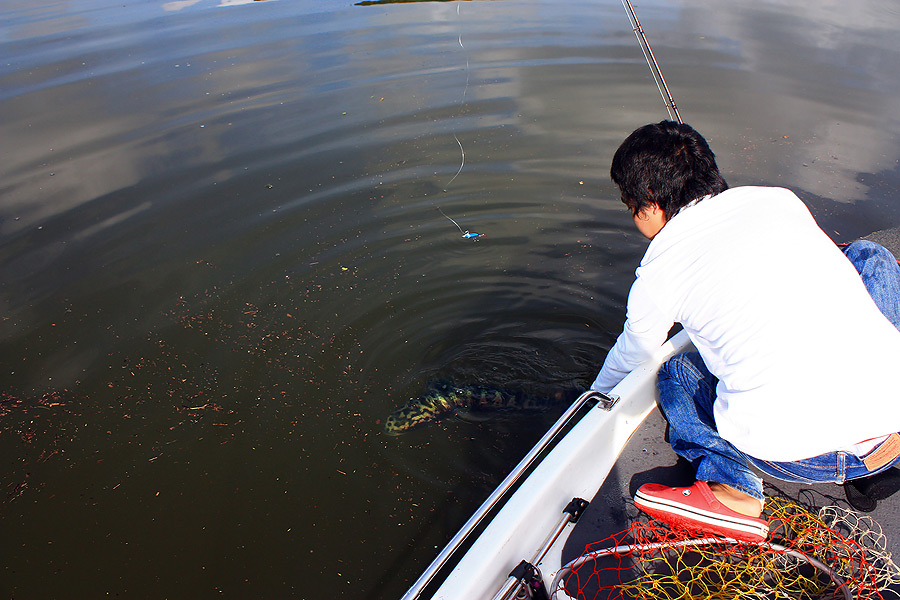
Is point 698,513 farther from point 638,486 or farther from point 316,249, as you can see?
point 316,249

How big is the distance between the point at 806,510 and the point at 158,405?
324 centimetres

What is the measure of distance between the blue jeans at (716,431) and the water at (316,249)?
0.98m

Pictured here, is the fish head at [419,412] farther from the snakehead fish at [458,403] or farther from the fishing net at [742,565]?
the fishing net at [742,565]

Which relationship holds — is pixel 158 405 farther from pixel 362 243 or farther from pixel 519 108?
pixel 519 108

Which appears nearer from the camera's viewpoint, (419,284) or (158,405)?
(158,405)

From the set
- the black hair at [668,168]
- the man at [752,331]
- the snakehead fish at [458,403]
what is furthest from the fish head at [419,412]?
the black hair at [668,168]

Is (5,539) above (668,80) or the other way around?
the other way around

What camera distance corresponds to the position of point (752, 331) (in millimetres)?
1772

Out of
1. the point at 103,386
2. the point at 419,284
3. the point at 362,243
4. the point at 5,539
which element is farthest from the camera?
the point at 362,243

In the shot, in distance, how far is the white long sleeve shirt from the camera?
1711mm

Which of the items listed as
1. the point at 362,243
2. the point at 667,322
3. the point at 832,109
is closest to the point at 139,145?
the point at 362,243

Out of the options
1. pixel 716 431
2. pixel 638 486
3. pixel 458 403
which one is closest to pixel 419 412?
pixel 458 403

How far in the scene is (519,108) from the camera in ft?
21.6

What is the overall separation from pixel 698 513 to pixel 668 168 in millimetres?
1220
